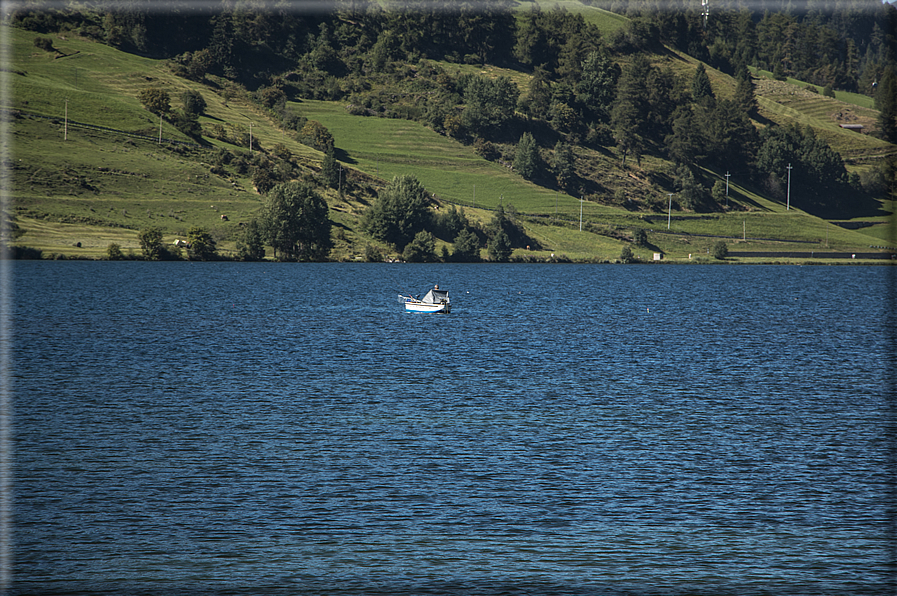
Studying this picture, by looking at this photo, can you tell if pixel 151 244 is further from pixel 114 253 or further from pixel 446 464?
pixel 446 464

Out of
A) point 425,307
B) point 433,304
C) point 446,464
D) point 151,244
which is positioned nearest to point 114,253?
point 151,244

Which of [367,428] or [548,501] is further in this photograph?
[367,428]

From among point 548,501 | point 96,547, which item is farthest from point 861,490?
point 96,547

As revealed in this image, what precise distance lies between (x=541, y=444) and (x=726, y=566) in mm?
15139

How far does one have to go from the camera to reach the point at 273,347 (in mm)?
74562

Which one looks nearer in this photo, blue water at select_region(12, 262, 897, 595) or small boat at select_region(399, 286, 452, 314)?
blue water at select_region(12, 262, 897, 595)

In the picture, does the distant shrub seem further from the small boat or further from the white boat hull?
the small boat

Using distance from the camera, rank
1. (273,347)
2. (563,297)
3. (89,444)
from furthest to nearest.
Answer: (563,297) → (273,347) → (89,444)

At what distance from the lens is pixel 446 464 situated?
118ft

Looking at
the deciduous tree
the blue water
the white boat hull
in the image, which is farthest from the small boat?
the deciduous tree

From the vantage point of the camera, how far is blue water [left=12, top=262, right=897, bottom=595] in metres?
25.0

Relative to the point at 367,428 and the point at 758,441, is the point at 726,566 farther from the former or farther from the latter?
the point at 367,428

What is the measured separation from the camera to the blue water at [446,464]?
2500cm

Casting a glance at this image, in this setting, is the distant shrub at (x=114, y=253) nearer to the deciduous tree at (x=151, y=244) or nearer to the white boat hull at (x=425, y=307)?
the deciduous tree at (x=151, y=244)
